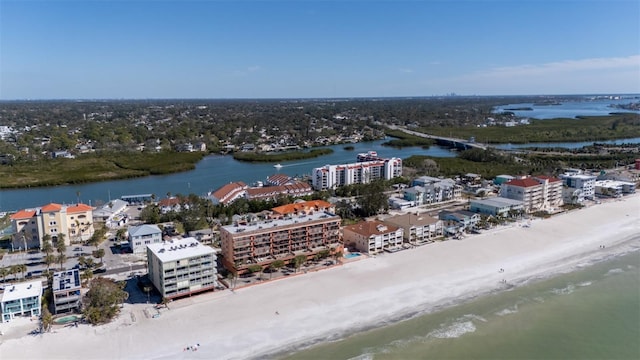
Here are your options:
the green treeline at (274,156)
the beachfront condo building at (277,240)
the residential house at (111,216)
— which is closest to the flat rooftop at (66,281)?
the beachfront condo building at (277,240)

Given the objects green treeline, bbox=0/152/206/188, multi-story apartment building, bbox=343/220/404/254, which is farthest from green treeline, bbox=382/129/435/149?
multi-story apartment building, bbox=343/220/404/254

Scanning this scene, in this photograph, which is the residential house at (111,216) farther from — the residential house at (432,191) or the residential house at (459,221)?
the residential house at (459,221)

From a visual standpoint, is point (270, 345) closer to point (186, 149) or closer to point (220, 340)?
point (220, 340)

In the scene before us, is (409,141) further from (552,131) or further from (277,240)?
(277,240)

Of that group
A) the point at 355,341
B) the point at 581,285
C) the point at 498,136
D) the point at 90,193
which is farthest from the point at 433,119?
the point at 355,341

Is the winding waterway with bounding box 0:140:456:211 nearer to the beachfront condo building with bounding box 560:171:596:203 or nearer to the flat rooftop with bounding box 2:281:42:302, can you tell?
the flat rooftop with bounding box 2:281:42:302
